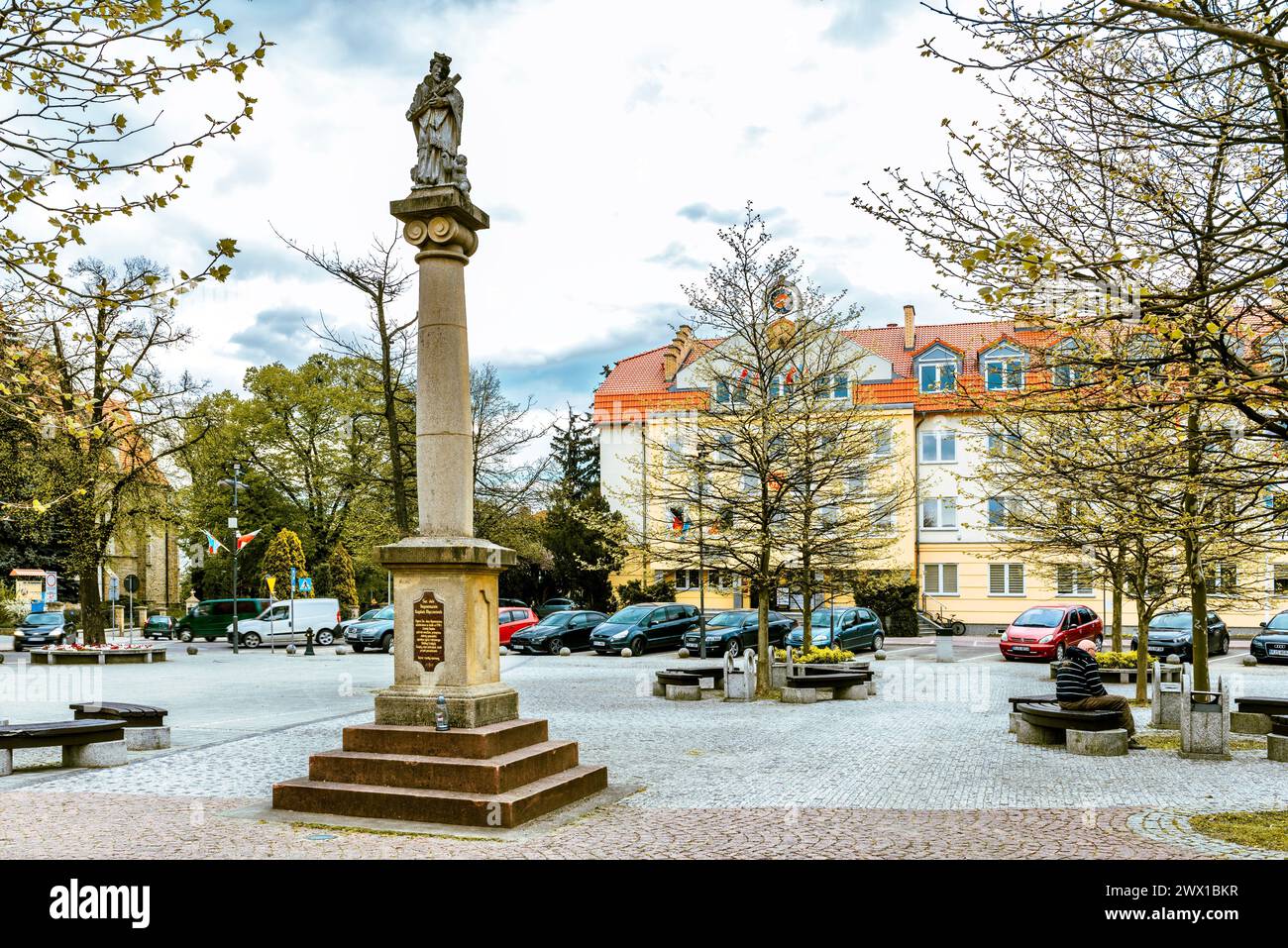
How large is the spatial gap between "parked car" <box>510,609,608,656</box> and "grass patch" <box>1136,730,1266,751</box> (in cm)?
2187

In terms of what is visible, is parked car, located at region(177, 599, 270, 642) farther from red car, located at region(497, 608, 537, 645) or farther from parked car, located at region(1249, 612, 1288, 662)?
parked car, located at region(1249, 612, 1288, 662)

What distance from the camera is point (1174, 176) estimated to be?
8.91m

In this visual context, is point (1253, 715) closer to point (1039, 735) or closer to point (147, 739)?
point (1039, 735)

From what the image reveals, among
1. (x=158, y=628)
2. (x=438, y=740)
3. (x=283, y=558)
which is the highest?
(x=283, y=558)

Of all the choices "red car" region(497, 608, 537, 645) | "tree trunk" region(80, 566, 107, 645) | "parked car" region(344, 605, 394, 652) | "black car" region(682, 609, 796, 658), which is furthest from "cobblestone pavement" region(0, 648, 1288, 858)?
"red car" region(497, 608, 537, 645)

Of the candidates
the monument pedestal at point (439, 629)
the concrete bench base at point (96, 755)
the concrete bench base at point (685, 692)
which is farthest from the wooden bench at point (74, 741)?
the concrete bench base at point (685, 692)

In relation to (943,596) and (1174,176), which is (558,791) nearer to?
(1174,176)

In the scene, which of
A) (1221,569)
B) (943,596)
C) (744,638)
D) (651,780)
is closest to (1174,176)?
(651,780)

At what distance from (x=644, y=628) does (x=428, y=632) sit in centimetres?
2398

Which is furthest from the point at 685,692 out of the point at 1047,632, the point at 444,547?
the point at 1047,632

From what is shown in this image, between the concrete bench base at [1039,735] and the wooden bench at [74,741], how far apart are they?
10872 mm

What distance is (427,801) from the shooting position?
27.5 feet

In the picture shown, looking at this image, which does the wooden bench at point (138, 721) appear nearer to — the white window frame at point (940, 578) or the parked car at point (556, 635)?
the parked car at point (556, 635)

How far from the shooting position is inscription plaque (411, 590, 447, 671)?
9273 mm
